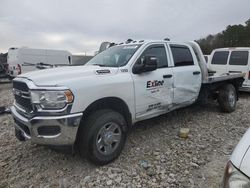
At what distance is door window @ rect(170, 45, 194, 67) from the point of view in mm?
5188

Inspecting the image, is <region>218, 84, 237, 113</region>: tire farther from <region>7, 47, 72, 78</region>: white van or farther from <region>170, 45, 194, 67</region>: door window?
<region>7, 47, 72, 78</region>: white van

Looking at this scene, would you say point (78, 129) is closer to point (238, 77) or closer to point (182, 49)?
point (182, 49)

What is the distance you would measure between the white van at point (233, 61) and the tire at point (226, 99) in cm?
208

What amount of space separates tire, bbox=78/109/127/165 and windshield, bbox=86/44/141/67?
1037mm

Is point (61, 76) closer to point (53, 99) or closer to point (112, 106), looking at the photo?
point (53, 99)

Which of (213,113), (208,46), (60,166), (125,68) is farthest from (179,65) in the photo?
(208,46)

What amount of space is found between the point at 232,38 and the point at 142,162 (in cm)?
4000

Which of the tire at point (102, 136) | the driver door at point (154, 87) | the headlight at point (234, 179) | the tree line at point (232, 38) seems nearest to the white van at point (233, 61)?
the driver door at point (154, 87)

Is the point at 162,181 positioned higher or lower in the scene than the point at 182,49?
lower

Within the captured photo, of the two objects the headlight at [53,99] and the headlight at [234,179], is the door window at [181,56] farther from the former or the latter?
the headlight at [234,179]

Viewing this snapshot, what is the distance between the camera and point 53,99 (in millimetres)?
3172

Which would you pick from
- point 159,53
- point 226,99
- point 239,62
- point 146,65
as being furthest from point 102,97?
point 239,62

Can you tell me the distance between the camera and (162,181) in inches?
132

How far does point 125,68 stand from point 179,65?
161 centimetres
